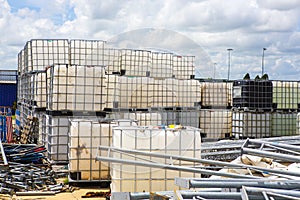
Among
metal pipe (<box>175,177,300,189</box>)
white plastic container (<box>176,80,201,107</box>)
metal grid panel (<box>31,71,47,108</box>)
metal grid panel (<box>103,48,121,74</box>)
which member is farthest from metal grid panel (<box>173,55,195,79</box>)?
metal pipe (<box>175,177,300,189</box>)

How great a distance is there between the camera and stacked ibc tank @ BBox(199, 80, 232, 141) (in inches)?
637

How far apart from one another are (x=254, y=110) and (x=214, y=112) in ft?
4.58

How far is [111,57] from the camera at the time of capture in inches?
522

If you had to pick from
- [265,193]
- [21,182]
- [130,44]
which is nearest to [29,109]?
[21,182]

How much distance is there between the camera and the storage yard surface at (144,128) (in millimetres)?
5504

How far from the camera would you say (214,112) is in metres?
16.2

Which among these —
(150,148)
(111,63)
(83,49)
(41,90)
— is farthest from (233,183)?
(83,49)

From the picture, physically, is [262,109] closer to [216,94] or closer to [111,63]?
[216,94]

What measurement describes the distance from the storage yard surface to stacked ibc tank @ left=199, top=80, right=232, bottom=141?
0.12ft

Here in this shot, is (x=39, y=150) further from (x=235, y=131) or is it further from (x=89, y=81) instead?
(x=235, y=131)

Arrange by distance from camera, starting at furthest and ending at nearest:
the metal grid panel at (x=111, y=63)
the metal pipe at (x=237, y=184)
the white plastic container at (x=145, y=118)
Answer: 1. the metal grid panel at (x=111, y=63)
2. the white plastic container at (x=145, y=118)
3. the metal pipe at (x=237, y=184)

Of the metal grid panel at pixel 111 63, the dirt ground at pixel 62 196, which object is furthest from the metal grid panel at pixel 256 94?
the dirt ground at pixel 62 196

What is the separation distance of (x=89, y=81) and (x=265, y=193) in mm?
7670

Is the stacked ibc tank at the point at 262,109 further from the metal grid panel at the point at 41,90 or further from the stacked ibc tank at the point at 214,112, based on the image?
the metal grid panel at the point at 41,90
